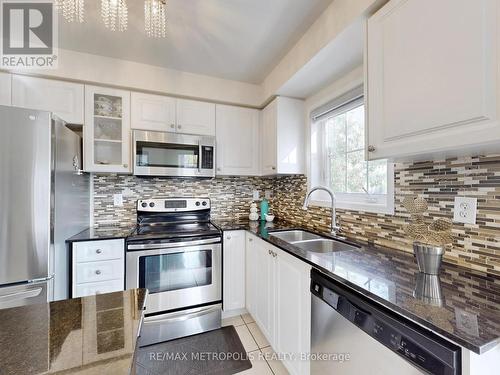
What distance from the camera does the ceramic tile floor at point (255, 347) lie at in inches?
57.9

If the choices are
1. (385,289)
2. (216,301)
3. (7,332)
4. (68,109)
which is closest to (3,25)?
(68,109)

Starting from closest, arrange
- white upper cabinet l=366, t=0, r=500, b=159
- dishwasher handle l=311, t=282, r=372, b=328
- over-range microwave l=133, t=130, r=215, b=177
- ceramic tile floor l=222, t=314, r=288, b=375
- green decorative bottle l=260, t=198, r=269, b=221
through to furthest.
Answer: white upper cabinet l=366, t=0, r=500, b=159, dishwasher handle l=311, t=282, r=372, b=328, ceramic tile floor l=222, t=314, r=288, b=375, over-range microwave l=133, t=130, r=215, b=177, green decorative bottle l=260, t=198, r=269, b=221

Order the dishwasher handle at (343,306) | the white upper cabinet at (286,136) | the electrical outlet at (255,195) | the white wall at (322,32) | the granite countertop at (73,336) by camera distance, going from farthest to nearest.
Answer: the electrical outlet at (255,195), the white upper cabinet at (286,136), the white wall at (322,32), the dishwasher handle at (343,306), the granite countertop at (73,336)

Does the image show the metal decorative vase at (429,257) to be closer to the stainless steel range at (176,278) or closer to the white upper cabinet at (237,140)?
the stainless steel range at (176,278)

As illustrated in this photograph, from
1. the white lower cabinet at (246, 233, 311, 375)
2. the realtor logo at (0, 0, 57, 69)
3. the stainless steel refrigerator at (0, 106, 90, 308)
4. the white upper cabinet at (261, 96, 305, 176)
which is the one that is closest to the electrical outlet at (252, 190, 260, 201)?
the white upper cabinet at (261, 96, 305, 176)

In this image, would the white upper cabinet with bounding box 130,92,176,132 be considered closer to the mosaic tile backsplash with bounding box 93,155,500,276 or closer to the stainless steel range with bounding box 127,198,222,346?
the mosaic tile backsplash with bounding box 93,155,500,276

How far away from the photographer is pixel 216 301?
77.2 inches

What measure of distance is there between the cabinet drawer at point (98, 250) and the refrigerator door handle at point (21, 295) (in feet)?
0.98

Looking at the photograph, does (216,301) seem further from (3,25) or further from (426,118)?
(3,25)

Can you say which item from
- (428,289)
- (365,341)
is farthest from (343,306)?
(428,289)

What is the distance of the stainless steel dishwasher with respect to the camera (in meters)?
0.60

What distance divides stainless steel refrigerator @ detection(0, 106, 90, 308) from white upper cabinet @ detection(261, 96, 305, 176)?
167cm

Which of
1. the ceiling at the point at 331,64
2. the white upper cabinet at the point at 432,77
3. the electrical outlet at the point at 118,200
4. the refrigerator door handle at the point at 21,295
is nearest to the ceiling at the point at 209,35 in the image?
the ceiling at the point at 331,64

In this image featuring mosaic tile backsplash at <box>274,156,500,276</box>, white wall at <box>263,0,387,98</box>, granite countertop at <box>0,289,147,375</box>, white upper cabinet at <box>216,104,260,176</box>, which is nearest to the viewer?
granite countertop at <box>0,289,147,375</box>
